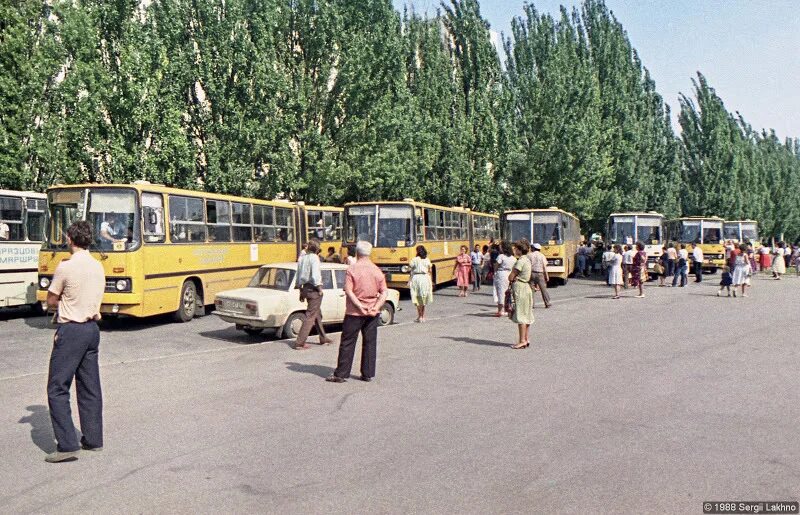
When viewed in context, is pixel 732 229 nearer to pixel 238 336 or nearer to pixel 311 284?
pixel 238 336

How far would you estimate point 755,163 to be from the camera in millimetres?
69125

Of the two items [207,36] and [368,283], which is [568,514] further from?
[207,36]

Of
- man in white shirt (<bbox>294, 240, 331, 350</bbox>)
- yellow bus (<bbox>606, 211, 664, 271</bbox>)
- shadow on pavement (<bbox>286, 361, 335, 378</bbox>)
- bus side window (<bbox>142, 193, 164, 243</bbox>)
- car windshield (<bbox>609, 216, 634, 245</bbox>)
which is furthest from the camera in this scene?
car windshield (<bbox>609, 216, 634, 245</bbox>)

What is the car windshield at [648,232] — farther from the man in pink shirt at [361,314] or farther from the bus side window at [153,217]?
the man in pink shirt at [361,314]

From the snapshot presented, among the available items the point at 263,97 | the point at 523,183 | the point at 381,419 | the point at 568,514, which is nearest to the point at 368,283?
the point at 381,419

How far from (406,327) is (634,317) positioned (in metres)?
5.50

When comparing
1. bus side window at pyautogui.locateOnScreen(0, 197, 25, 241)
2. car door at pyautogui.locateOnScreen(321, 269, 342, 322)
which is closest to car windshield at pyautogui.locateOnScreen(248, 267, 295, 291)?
car door at pyautogui.locateOnScreen(321, 269, 342, 322)

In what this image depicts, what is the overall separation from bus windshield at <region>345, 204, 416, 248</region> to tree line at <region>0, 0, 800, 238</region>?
514cm

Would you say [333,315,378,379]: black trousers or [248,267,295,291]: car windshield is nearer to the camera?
[333,315,378,379]: black trousers

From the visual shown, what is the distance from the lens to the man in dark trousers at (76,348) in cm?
577

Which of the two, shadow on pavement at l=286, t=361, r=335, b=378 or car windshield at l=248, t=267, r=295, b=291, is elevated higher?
car windshield at l=248, t=267, r=295, b=291

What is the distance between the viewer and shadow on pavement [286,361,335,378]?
9.66m

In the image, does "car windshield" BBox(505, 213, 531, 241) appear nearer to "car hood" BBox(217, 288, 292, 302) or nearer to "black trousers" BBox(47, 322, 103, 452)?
"car hood" BBox(217, 288, 292, 302)

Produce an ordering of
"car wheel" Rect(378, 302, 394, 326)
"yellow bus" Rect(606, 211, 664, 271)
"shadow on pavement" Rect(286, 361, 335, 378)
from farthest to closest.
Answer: "yellow bus" Rect(606, 211, 664, 271), "car wheel" Rect(378, 302, 394, 326), "shadow on pavement" Rect(286, 361, 335, 378)
